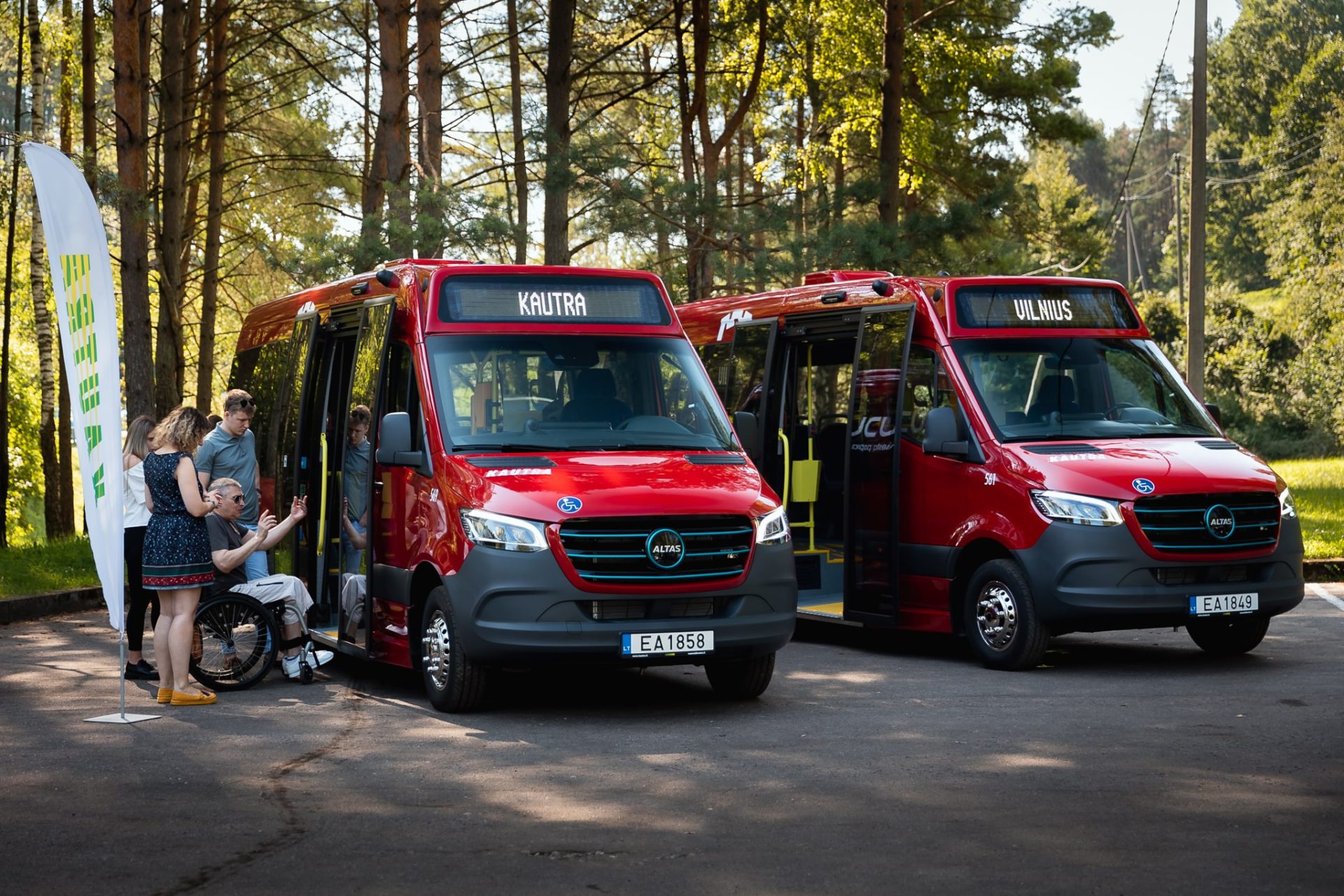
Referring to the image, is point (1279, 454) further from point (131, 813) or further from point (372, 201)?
point (131, 813)

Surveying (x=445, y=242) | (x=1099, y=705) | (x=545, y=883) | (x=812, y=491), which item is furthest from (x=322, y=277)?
(x=545, y=883)

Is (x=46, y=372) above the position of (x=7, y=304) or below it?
below

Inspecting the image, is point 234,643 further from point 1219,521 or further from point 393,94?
point 393,94

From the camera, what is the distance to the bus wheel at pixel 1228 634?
12.1m

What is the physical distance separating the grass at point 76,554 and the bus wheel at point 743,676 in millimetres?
8465

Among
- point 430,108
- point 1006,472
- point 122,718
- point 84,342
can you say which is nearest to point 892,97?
point 430,108

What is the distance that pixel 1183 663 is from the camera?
11992 millimetres

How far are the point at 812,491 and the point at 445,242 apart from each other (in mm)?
6984

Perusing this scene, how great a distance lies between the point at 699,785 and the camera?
7844mm

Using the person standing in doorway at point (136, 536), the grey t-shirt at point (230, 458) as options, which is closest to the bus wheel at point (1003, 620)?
the grey t-shirt at point (230, 458)

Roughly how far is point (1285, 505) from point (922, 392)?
2.57m

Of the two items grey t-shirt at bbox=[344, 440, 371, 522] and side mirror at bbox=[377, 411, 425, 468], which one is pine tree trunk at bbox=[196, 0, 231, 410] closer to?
grey t-shirt at bbox=[344, 440, 371, 522]

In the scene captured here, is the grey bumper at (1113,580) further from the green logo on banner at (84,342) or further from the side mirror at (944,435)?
the green logo on banner at (84,342)

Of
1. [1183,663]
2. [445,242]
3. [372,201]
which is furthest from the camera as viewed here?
[372,201]
